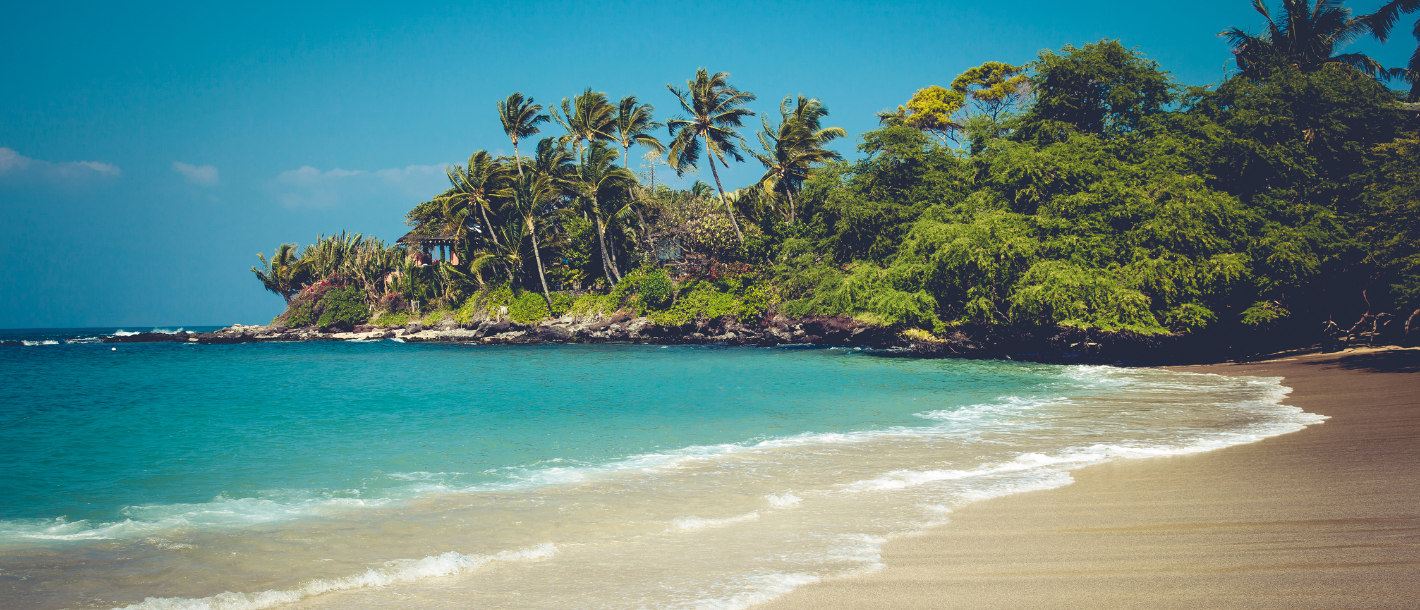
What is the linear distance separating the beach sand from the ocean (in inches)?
15.2

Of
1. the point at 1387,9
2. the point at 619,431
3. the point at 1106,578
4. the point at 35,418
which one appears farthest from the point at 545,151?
the point at 1106,578

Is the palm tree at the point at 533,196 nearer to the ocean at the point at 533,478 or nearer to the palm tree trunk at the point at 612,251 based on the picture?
the palm tree trunk at the point at 612,251

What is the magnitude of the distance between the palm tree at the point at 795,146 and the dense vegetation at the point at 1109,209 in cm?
11

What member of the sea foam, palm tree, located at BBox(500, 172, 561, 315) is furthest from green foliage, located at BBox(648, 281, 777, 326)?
the sea foam

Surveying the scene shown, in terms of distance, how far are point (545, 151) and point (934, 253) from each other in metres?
26.0

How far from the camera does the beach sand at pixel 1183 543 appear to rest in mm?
3713

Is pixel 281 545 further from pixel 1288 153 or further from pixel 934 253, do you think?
pixel 1288 153

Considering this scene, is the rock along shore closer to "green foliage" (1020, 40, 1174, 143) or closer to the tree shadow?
"green foliage" (1020, 40, 1174, 143)

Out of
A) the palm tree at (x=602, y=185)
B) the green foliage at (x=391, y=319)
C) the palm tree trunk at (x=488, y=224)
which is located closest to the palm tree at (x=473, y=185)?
the palm tree trunk at (x=488, y=224)

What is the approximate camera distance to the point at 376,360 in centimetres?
2719

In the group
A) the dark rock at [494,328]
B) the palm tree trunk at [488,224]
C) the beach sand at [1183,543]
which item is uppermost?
the palm tree trunk at [488,224]

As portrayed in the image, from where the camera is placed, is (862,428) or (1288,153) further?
(1288,153)

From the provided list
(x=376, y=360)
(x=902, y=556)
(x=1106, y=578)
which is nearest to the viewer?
(x=1106, y=578)

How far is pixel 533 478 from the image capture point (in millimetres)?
7352
